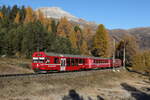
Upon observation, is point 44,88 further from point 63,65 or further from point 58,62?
point 63,65

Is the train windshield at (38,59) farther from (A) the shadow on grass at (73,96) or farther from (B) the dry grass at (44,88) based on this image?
(A) the shadow on grass at (73,96)

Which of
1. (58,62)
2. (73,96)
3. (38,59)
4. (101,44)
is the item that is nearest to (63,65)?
(58,62)

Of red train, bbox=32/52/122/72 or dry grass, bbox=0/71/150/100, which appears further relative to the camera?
red train, bbox=32/52/122/72

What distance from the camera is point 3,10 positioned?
453 feet

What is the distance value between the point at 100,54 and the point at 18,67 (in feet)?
140

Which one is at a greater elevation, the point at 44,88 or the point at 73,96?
the point at 44,88

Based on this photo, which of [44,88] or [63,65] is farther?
[63,65]

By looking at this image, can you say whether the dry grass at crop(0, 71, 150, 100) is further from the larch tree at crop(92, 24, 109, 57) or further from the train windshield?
the larch tree at crop(92, 24, 109, 57)

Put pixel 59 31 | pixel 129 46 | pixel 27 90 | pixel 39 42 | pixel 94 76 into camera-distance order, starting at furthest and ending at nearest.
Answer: pixel 59 31
pixel 129 46
pixel 39 42
pixel 94 76
pixel 27 90

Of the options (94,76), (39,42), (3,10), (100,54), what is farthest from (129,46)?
(3,10)

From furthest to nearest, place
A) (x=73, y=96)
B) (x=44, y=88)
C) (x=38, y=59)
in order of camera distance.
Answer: (x=38, y=59) < (x=73, y=96) < (x=44, y=88)

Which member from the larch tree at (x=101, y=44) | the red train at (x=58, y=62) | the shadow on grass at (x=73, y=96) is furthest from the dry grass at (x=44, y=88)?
the larch tree at (x=101, y=44)

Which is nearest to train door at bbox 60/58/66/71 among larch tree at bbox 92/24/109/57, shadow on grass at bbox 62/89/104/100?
shadow on grass at bbox 62/89/104/100

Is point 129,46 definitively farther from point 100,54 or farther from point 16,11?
point 16,11
